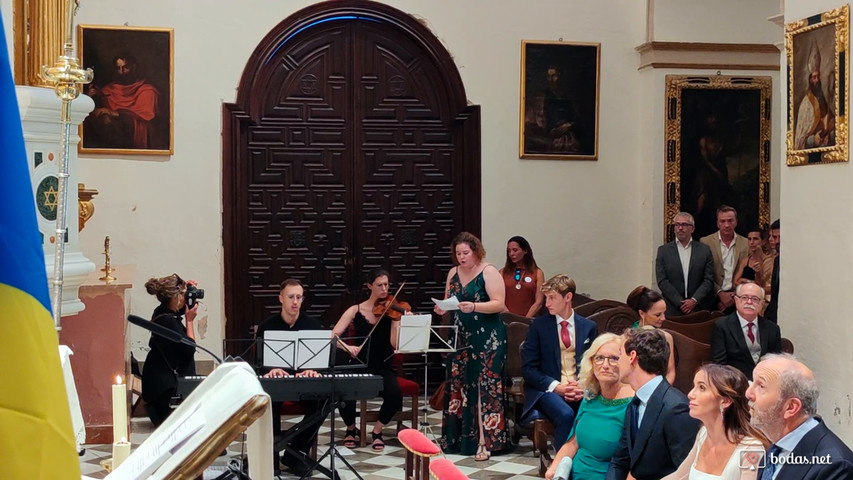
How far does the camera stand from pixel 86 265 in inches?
221

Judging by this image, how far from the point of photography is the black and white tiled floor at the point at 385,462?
8438 millimetres

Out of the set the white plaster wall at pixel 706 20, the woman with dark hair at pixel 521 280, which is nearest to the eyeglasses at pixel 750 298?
the woman with dark hair at pixel 521 280

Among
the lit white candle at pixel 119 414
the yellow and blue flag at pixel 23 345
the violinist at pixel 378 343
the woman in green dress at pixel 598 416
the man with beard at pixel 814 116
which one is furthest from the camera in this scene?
the violinist at pixel 378 343

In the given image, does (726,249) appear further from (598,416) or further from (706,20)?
(598,416)

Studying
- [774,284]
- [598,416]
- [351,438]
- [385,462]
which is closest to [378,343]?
[351,438]

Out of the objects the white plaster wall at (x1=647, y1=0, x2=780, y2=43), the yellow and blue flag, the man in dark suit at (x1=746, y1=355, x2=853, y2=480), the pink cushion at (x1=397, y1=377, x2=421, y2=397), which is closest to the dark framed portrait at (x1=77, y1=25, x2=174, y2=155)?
the pink cushion at (x1=397, y1=377, x2=421, y2=397)

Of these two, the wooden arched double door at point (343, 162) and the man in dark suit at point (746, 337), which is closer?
the man in dark suit at point (746, 337)

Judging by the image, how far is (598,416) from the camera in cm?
611

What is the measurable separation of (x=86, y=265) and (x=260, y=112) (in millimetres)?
Answer: 6640

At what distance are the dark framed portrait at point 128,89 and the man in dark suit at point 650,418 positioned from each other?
7175 mm

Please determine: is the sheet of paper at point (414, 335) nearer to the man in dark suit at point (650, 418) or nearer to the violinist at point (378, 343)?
the violinist at point (378, 343)

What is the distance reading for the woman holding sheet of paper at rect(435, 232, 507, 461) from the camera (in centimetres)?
930

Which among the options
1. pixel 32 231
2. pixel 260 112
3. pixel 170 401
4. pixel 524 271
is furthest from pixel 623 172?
pixel 32 231

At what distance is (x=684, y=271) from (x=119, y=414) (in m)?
9.65
